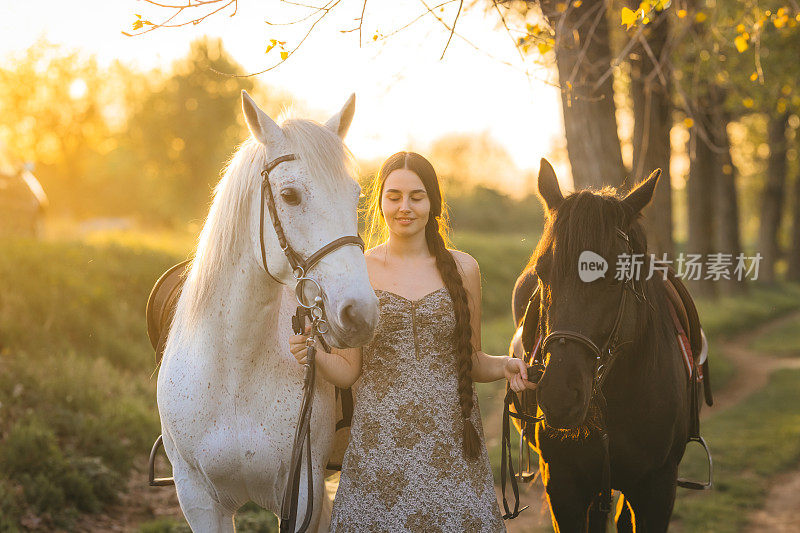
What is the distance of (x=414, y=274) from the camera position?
9.57 feet

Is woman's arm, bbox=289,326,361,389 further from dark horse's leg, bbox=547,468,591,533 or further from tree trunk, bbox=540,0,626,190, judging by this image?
tree trunk, bbox=540,0,626,190

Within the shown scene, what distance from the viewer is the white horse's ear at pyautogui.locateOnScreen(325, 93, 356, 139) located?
2.70m

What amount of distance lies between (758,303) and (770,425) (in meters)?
12.3

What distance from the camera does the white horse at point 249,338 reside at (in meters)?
2.46

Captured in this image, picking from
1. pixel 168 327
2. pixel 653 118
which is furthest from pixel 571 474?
pixel 653 118

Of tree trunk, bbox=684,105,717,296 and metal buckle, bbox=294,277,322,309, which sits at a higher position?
tree trunk, bbox=684,105,717,296

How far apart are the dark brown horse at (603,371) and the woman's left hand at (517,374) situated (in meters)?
0.17

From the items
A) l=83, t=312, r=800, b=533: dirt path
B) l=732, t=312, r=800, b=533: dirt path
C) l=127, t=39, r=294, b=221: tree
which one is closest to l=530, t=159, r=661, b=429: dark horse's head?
l=83, t=312, r=800, b=533: dirt path

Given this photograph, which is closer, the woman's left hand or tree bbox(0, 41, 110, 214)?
the woman's left hand

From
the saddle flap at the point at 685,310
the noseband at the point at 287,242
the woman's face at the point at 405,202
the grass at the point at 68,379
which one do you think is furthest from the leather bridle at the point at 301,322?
the grass at the point at 68,379

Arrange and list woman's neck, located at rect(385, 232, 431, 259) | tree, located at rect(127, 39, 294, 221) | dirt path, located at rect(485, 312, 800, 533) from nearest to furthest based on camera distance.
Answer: woman's neck, located at rect(385, 232, 431, 259), dirt path, located at rect(485, 312, 800, 533), tree, located at rect(127, 39, 294, 221)

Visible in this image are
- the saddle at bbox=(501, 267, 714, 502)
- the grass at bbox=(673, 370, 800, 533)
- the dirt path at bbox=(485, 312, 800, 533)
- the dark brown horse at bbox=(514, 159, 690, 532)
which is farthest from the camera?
the grass at bbox=(673, 370, 800, 533)

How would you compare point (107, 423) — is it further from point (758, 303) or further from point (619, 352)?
point (758, 303)

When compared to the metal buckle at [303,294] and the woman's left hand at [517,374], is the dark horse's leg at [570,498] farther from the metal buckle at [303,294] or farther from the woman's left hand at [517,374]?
the metal buckle at [303,294]
